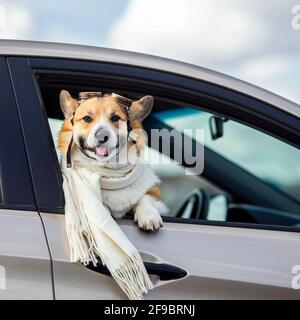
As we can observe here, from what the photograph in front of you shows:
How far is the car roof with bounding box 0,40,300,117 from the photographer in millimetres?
2041

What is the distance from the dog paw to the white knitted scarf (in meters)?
0.07

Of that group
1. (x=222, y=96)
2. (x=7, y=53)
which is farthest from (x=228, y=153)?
(x=7, y=53)

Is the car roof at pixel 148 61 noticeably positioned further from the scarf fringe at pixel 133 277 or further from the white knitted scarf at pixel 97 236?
the scarf fringe at pixel 133 277

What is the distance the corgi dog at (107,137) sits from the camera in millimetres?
1938

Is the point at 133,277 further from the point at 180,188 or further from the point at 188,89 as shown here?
the point at 180,188

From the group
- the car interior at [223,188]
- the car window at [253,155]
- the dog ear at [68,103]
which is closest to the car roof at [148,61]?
the dog ear at [68,103]

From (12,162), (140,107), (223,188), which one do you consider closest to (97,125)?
(140,107)

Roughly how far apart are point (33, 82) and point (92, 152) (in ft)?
0.92

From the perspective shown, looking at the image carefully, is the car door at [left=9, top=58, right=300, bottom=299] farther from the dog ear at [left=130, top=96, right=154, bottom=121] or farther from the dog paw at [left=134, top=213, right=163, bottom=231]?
the dog ear at [left=130, top=96, right=154, bottom=121]

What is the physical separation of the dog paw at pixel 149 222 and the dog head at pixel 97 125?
7.9 inches

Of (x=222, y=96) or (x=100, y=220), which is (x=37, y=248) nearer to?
(x=100, y=220)

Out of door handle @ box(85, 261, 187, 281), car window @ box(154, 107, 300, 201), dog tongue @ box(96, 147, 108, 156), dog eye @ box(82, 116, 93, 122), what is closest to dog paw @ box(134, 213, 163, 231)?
door handle @ box(85, 261, 187, 281)
